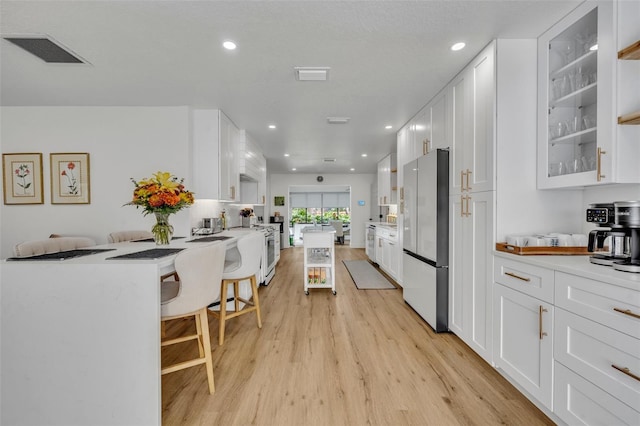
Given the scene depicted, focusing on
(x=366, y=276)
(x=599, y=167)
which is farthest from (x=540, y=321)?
(x=366, y=276)

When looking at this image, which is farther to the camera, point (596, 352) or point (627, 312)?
point (596, 352)

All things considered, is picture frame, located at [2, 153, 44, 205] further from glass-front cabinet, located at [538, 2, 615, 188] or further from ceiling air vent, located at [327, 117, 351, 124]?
glass-front cabinet, located at [538, 2, 615, 188]

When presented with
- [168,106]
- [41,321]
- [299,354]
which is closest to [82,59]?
[168,106]

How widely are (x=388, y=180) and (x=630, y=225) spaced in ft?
15.3

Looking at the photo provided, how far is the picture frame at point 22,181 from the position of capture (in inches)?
130

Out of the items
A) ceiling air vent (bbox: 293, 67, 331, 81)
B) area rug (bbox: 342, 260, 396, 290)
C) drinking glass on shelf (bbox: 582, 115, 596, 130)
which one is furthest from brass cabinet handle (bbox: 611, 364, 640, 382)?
area rug (bbox: 342, 260, 396, 290)

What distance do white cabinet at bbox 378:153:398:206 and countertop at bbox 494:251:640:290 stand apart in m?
3.88

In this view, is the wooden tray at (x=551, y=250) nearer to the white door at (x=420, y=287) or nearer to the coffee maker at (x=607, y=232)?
the coffee maker at (x=607, y=232)

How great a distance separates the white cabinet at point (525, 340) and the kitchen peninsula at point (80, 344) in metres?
2.19

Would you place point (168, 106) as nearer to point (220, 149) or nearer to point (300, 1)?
point (220, 149)

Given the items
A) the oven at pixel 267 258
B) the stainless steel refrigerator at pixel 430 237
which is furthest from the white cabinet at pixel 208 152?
the stainless steel refrigerator at pixel 430 237

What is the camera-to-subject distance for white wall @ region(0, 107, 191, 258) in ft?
10.8

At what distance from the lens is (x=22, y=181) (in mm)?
3299

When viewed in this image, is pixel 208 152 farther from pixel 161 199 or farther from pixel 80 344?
pixel 80 344
